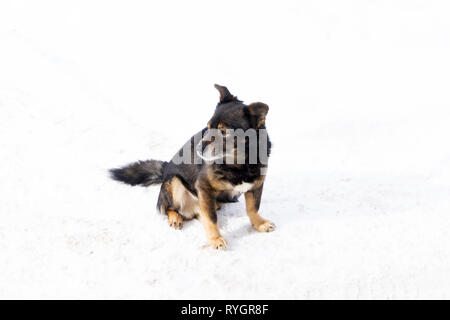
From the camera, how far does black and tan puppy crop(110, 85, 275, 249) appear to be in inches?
156

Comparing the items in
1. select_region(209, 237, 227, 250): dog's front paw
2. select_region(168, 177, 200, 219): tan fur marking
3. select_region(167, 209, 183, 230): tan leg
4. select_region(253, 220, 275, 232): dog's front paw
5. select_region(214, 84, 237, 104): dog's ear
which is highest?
select_region(214, 84, 237, 104): dog's ear

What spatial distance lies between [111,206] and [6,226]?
1065mm

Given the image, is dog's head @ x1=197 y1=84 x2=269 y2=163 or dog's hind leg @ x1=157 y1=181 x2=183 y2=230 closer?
dog's head @ x1=197 y1=84 x2=269 y2=163

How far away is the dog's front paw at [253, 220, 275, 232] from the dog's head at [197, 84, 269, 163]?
2.51 feet

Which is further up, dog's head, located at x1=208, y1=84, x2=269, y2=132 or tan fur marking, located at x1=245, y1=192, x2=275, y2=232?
dog's head, located at x1=208, y1=84, x2=269, y2=132

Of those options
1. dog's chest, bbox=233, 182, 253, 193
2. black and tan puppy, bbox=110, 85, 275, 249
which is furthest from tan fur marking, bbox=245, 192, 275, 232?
dog's chest, bbox=233, 182, 253, 193

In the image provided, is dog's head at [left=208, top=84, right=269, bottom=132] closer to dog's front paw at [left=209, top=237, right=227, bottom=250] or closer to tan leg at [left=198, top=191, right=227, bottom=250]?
tan leg at [left=198, top=191, right=227, bottom=250]

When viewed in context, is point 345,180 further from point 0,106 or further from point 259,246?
point 0,106

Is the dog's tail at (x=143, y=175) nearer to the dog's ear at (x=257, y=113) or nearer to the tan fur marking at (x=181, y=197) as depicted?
the tan fur marking at (x=181, y=197)

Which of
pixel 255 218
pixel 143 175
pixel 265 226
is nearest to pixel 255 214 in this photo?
pixel 255 218

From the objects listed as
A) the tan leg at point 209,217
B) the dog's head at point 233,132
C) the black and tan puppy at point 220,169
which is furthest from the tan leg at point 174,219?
the dog's head at point 233,132

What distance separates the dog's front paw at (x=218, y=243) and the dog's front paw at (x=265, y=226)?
0.46 m

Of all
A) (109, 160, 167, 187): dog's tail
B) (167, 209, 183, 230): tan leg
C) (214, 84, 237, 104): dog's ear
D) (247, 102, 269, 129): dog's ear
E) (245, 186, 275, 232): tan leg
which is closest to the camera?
(247, 102, 269, 129): dog's ear

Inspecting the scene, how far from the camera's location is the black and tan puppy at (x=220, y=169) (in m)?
3.97
